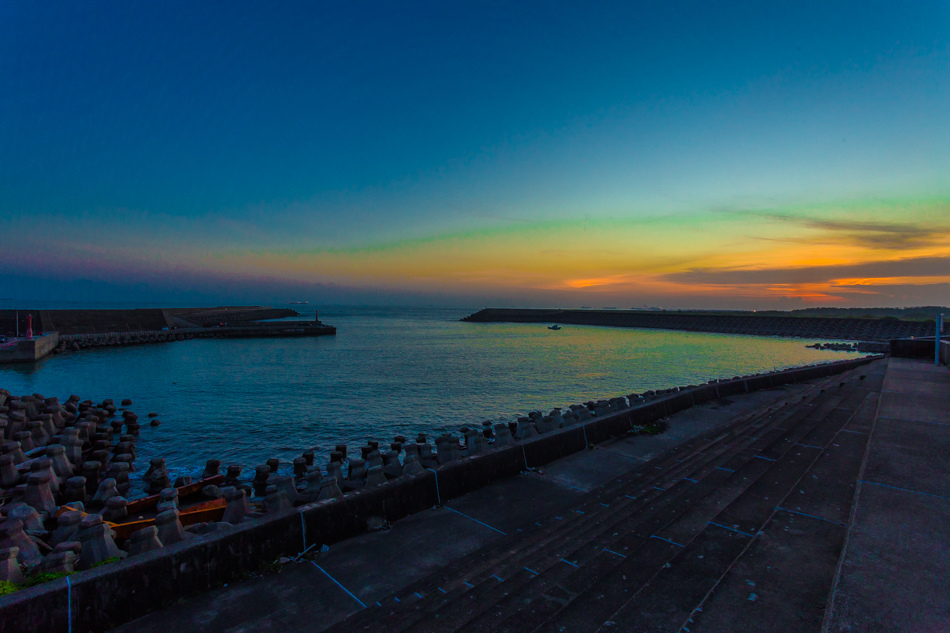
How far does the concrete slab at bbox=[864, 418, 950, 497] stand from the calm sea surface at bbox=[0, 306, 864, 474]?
535 inches

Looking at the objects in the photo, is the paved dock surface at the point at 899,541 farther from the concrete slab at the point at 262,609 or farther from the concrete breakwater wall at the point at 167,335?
the concrete breakwater wall at the point at 167,335

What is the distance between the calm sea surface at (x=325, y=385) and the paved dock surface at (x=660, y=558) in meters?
9.88

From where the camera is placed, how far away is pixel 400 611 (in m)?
4.42

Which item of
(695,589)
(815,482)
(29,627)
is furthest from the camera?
(815,482)

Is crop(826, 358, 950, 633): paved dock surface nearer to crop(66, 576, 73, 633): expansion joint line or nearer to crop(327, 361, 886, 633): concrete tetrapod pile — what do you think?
crop(327, 361, 886, 633): concrete tetrapod pile

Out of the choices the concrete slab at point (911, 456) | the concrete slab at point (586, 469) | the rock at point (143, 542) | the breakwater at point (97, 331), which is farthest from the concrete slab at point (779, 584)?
the breakwater at point (97, 331)

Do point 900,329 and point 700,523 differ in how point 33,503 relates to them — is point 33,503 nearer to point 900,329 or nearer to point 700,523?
point 700,523

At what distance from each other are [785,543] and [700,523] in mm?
972

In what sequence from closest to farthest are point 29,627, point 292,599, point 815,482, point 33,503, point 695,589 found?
point 29,627 → point 695,589 → point 292,599 → point 815,482 → point 33,503

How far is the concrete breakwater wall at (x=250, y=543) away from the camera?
400 centimetres

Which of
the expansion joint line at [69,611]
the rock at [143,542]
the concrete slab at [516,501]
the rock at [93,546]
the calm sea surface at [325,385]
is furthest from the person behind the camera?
the calm sea surface at [325,385]

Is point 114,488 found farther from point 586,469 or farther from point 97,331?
point 97,331

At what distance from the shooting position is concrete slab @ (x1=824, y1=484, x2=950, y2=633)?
312 centimetres

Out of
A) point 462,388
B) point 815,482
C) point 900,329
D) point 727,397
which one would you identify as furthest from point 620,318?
point 815,482
